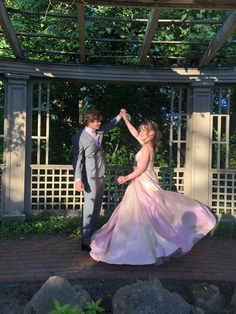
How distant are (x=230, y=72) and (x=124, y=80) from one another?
1.65 m

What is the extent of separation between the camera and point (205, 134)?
22.8 feet

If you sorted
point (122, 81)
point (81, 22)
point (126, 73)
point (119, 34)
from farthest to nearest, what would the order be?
point (119, 34) < point (122, 81) < point (126, 73) < point (81, 22)

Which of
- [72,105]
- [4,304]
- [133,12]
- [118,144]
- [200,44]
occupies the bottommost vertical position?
[4,304]

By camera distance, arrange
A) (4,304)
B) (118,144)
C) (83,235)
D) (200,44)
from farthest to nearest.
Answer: (118,144)
(200,44)
(83,235)
(4,304)

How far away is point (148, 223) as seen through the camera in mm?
4742

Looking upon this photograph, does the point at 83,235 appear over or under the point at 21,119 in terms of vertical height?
under

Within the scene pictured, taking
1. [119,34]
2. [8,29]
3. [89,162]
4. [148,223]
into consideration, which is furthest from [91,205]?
[119,34]

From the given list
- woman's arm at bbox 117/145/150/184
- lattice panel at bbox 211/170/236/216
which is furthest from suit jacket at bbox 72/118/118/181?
lattice panel at bbox 211/170/236/216

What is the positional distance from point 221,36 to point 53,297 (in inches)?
137

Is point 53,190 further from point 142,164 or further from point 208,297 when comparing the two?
point 208,297

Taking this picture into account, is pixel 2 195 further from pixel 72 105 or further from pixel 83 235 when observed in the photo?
pixel 72 105

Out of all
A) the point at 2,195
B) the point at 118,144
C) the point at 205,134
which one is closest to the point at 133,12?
the point at 205,134

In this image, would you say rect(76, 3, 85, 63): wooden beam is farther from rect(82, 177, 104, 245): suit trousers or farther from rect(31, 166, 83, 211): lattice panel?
rect(31, 166, 83, 211): lattice panel

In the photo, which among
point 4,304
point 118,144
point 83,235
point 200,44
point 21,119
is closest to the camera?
point 4,304
